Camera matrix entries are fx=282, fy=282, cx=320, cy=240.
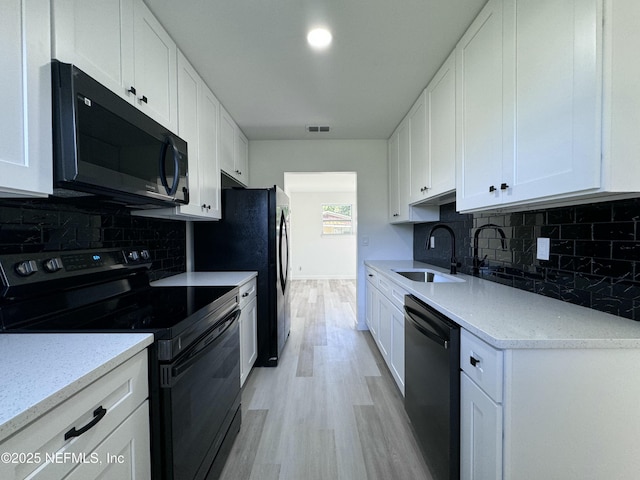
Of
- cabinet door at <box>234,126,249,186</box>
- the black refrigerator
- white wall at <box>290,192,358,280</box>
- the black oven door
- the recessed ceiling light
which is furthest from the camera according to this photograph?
white wall at <box>290,192,358,280</box>

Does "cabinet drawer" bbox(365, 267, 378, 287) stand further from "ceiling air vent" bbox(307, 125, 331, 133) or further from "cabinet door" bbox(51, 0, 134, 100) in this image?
"cabinet door" bbox(51, 0, 134, 100)

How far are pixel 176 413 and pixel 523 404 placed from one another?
1.17 m

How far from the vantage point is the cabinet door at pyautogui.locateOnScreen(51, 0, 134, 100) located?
967mm

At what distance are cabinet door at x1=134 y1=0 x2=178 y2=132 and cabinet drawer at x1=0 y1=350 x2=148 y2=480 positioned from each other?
1.25 meters

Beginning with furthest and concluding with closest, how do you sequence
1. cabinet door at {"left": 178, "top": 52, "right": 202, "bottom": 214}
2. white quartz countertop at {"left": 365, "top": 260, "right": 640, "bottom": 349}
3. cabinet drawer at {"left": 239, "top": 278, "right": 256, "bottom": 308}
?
1. cabinet drawer at {"left": 239, "top": 278, "right": 256, "bottom": 308}
2. cabinet door at {"left": 178, "top": 52, "right": 202, "bottom": 214}
3. white quartz countertop at {"left": 365, "top": 260, "right": 640, "bottom": 349}

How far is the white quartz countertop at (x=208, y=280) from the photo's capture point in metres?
1.88

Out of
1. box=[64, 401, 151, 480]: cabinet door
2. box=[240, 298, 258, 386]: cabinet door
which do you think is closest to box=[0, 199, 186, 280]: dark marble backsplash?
box=[240, 298, 258, 386]: cabinet door

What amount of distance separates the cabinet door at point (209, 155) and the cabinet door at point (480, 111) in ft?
5.84

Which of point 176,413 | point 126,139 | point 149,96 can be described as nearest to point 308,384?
point 176,413

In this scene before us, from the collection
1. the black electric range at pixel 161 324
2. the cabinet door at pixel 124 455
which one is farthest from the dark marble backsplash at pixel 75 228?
the cabinet door at pixel 124 455

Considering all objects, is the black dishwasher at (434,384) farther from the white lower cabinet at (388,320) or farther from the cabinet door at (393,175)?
the cabinet door at (393,175)

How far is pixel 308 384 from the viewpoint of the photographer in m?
2.30

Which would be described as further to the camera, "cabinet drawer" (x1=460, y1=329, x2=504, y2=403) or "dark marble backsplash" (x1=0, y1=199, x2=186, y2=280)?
"dark marble backsplash" (x1=0, y1=199, x2=186, y2=280)

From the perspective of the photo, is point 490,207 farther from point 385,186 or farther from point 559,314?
point 385,186
